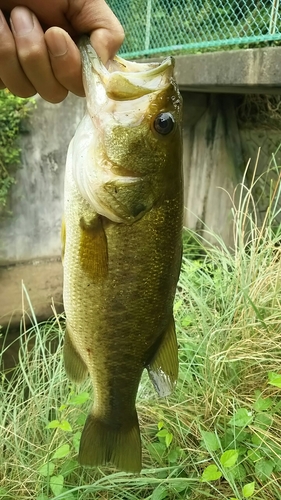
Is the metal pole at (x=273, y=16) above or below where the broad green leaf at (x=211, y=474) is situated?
above

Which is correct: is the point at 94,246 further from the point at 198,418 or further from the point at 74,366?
the point at 198,418

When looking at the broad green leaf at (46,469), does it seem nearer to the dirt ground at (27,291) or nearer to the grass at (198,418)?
the grass at (198,418)

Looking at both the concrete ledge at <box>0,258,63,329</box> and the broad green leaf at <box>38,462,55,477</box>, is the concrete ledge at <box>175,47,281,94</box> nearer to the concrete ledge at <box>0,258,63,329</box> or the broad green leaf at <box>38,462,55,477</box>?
the concrete ledge at <box>0,258,63,329</box>

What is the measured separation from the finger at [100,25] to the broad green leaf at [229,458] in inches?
60.7

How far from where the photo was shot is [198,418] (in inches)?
92.7

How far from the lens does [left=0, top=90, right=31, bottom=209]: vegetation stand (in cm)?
518

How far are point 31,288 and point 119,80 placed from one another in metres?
4.36

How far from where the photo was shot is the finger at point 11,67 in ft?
4.42

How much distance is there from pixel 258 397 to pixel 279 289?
25.4 inches

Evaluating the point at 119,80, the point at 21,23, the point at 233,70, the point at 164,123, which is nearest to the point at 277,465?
the point at 164,123

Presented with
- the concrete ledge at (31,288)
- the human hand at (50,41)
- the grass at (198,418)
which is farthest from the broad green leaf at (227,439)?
the concrete ledge at (31,288)

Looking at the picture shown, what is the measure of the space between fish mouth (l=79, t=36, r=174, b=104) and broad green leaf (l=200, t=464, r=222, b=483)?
60.0 inches

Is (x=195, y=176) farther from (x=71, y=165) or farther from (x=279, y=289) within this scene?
(x=71, y=165)

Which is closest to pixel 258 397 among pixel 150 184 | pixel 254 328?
pixel 254 328
